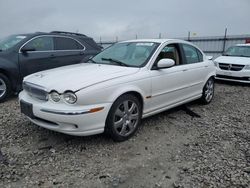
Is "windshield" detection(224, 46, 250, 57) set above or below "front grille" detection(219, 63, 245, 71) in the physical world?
above

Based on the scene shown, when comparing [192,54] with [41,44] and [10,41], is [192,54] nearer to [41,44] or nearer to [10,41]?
[41,44]

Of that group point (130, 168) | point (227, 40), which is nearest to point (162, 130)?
point (130, 168)

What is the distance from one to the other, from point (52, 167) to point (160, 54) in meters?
2.53

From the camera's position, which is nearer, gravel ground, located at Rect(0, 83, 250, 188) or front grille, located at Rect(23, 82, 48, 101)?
gravel ground, located at Rect(0, 83, 250, 188)

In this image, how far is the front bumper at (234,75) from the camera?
833 centimetres

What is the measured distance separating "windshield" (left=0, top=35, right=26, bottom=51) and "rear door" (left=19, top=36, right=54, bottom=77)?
0.24m

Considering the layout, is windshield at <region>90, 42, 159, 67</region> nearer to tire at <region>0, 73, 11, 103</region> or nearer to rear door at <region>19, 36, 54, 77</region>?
rear door at <region>19, 36, 54, 77</region>

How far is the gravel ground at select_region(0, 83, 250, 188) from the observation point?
279 centimetres

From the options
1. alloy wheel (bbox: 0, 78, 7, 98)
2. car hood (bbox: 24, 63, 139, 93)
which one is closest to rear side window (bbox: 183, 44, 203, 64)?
car hood (bbox: 24, 63, 139, 93)

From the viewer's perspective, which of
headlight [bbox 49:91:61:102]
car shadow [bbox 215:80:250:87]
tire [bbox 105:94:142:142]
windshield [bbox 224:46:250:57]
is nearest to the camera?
headlight [bbox 49:91:61:102]

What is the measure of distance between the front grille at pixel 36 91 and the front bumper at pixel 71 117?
81mm

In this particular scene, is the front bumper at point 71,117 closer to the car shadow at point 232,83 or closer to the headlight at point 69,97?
the headlight at point 69,97

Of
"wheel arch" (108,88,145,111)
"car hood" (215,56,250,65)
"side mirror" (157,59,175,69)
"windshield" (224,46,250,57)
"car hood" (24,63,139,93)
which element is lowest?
"car hood" (215,56,250,65)

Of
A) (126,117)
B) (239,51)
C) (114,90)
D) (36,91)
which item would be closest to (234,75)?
(239,51)
